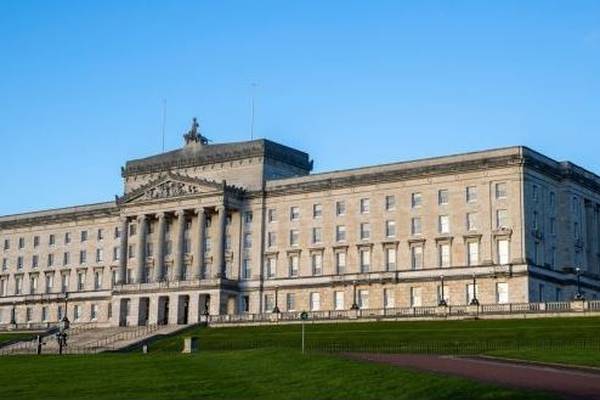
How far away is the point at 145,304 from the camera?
422 feet

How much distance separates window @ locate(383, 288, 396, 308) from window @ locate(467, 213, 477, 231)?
36.9 feet

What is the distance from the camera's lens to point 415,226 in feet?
372

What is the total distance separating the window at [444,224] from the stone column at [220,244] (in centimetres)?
2692

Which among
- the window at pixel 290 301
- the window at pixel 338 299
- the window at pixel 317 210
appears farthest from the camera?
the window at pixel 290 301

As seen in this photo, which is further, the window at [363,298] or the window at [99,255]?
the window at [99,255]

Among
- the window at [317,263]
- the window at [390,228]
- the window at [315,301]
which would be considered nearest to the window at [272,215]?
the window at [317,263]

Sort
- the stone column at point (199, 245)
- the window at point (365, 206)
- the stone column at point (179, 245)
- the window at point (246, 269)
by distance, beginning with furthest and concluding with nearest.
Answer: the stone column at point (179, 245)
the window at point (246, 269)
the stone column at point (199, 245)
the window at point (365, 206)

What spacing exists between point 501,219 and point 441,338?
29.4 metres

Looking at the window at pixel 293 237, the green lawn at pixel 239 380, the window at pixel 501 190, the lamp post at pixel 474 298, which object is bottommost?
the green lawn at pixel 239 380

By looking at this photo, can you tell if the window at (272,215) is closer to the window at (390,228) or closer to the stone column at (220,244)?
the stone column at (220,244)

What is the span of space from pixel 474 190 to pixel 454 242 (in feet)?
19.2

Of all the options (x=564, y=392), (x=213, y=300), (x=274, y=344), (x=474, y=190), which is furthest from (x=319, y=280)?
(x=564, y=392)

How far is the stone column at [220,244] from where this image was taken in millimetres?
123812

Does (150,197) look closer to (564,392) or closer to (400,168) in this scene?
(400,168)
